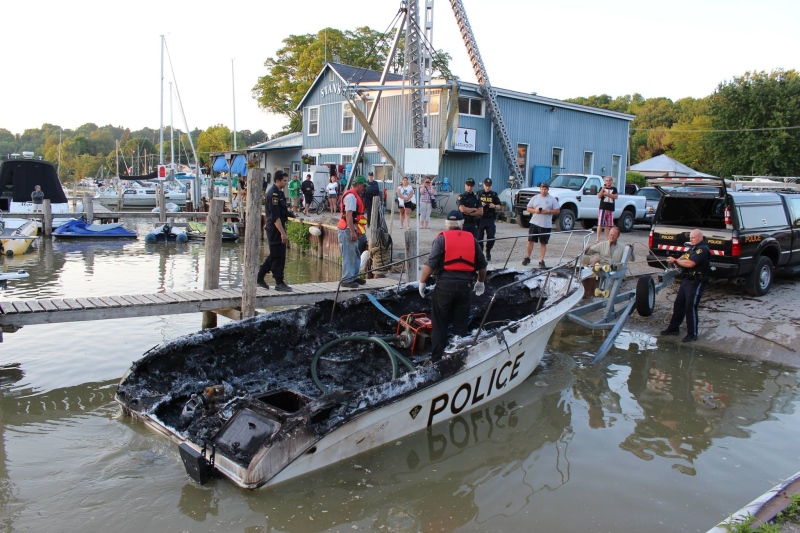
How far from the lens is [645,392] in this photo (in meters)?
7.74

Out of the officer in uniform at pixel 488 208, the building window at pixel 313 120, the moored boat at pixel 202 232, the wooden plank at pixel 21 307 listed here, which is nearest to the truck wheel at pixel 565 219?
the officer in uniform at pixel 488 208

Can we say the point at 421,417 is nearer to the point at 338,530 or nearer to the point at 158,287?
the point at 338,530

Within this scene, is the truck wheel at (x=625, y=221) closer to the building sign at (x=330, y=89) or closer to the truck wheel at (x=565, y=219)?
the truck wheel at (x=565, y=219)

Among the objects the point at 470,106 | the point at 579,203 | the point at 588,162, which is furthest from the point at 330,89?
the point at 579,203

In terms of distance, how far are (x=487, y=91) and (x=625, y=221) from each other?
285 inches

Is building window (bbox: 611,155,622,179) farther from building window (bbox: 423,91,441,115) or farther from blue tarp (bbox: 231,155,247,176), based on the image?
blue tarp (bbox: 231,155,247,176)

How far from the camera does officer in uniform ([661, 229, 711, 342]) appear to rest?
29.3 ft

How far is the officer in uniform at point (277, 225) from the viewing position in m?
9.17

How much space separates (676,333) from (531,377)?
2986 mm

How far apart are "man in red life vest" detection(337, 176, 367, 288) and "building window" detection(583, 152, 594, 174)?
20762mm

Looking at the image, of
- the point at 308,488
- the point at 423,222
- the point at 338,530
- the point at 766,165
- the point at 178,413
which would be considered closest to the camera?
the point at 338,530

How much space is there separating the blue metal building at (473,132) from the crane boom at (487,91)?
0.46 metres

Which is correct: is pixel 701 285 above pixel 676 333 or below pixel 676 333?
above

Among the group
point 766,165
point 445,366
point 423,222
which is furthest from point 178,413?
point 766,165
